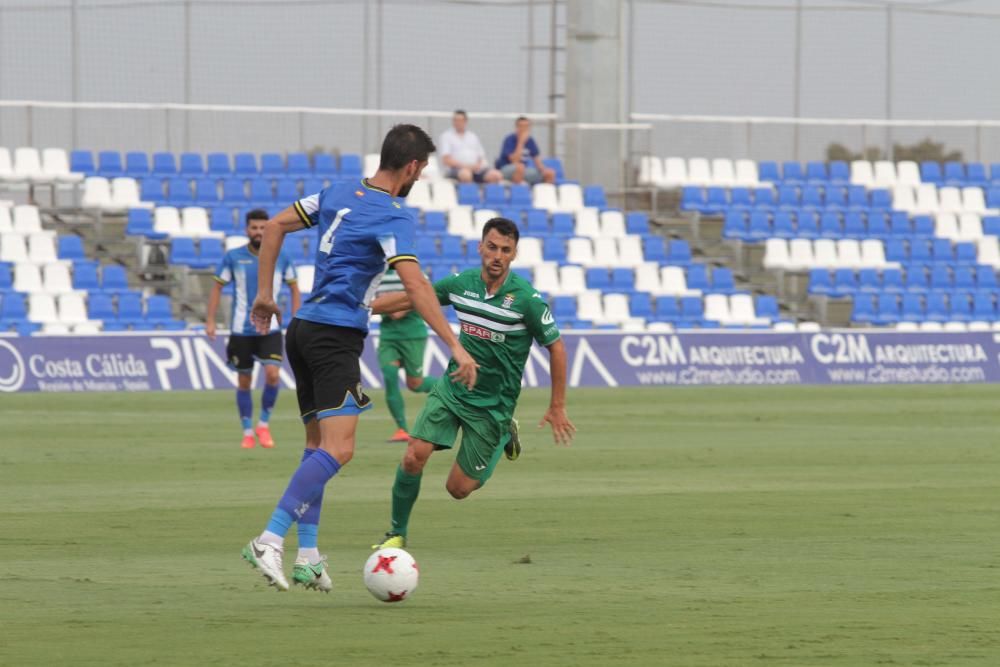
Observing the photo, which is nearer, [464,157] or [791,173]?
[464,157]

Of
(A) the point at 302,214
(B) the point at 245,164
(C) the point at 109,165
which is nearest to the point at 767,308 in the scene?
(B) the point at 245,164

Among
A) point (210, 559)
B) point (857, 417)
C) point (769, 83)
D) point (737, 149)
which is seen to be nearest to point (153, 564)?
point (210, 559)

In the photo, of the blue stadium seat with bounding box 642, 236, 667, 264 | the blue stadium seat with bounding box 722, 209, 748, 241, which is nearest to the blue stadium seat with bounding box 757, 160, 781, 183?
the blue stadium seat with bounding box 722, 209, 748, 241

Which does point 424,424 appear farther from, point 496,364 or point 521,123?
point 521,123

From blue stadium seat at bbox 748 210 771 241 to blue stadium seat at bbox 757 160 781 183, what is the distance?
228cm

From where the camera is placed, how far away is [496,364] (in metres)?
10.4

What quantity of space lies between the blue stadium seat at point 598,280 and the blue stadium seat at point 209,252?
655 cm

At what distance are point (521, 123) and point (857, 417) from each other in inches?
484

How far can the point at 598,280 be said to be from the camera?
31.1 metres

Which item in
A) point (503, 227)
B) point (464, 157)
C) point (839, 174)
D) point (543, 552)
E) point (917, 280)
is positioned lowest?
point (543, 552)

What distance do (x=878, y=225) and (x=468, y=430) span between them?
2665cm

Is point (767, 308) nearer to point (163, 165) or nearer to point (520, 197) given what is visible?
point (520, 197)

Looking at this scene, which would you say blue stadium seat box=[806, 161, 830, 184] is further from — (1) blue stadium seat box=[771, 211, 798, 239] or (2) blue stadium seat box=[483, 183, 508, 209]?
(2) blue stadium seat box=[483, 183, 508, 209]

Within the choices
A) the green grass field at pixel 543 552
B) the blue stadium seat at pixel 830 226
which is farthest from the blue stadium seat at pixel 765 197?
the green grass field at pixel 543 552
